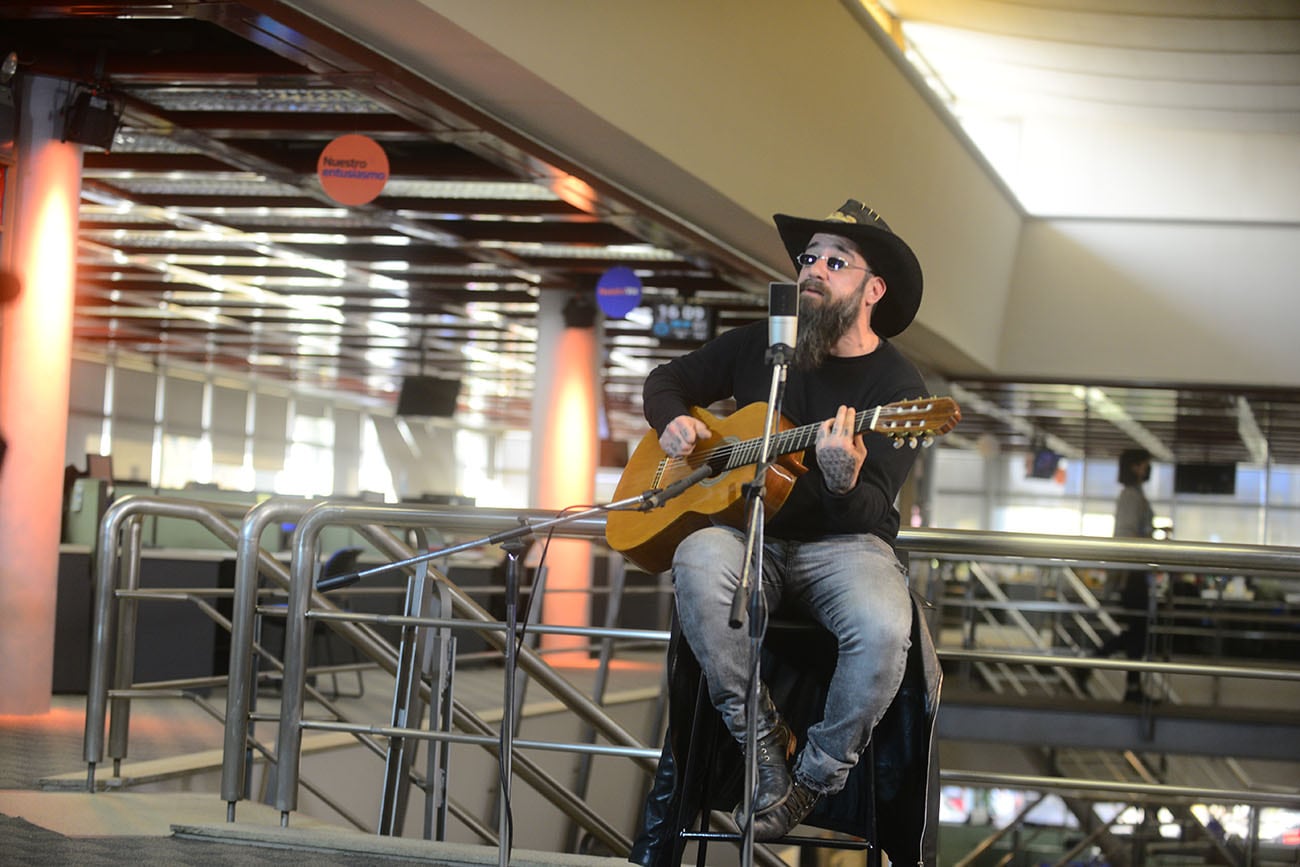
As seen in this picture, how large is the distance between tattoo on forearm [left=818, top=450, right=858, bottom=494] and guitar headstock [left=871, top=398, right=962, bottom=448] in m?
0.07

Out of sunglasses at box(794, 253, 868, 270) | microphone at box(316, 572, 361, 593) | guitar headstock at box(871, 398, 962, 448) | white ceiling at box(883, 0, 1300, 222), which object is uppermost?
white ceiling at box(883, 0, 1300, 222)

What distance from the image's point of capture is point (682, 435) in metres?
2.78

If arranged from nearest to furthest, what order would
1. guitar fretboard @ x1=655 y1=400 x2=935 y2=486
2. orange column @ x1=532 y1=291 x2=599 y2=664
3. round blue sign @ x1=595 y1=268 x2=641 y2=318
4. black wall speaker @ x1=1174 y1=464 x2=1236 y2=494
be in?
guitar fretboard @ x1=655 y1=400 x2=935 y2=486 → round blue sign @ x1=595 y1=268 x2=641 y2=318 → orange column @ x1=532 y1=291 x2=599 y2=664 → black wall speaker @ x1=1174 y1=464 x2=1236 y2=494

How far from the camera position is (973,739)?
1049 centimetres

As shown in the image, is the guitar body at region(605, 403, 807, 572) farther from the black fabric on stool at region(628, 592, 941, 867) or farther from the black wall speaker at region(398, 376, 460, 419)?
the black wall speaker at region(398, 376, 460, 419)

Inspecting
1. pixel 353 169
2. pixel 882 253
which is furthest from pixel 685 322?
pixel 882 253

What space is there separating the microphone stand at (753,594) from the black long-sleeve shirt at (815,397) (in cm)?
12

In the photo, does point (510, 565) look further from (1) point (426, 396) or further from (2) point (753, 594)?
(1) point (426, 396)

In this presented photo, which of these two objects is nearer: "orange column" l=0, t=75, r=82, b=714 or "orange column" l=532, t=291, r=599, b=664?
"orange column" l=0, t=75, r=82, b=714

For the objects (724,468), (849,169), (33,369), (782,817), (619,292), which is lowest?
(782,817)

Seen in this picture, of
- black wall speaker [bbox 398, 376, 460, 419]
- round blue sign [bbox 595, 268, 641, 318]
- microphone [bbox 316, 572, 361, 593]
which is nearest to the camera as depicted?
microphone [bbox 316, 572, 361, 593]

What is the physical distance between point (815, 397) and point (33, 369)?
5.07m

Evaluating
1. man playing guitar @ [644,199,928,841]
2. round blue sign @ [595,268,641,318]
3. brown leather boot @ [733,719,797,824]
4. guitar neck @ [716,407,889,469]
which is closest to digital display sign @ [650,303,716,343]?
round blue sign @ [595,268,641,318]

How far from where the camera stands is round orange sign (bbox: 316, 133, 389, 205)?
6824mm
